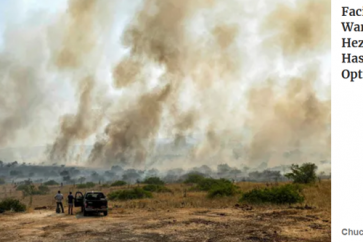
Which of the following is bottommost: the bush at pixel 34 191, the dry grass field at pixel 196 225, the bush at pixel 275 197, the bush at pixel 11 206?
the bush at pixel 34 191

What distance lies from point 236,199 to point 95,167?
180889mm

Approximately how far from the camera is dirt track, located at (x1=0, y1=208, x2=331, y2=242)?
14.4 m

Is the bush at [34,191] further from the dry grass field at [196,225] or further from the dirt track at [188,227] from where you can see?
the dirt track at [188,227]

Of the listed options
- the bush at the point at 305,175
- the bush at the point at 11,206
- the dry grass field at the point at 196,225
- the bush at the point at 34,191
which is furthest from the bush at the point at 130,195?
the bush at the point at 34,191

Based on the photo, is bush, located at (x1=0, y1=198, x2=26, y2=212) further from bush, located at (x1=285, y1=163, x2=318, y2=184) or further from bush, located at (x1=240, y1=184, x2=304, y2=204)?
bush, located at (x1=285, y1=163, x2=318, y2=184)

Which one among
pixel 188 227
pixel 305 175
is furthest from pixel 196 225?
pixel 305 175

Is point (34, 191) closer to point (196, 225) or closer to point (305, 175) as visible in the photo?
point (305, 175)

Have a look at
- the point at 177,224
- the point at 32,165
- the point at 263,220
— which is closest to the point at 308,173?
the point at 263,220

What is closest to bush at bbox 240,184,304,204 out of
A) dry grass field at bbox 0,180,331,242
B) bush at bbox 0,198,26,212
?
dry grass field at bbox 0,180,331,242

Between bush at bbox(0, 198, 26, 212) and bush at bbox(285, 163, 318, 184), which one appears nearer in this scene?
bush at bbox(0, 198, 26, 212)

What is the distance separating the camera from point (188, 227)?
54.5ft

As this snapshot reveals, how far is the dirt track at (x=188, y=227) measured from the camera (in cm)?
1435

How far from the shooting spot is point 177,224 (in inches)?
693

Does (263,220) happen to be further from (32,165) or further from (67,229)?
(32,165)
